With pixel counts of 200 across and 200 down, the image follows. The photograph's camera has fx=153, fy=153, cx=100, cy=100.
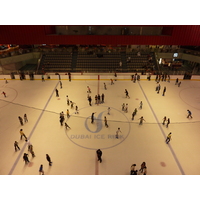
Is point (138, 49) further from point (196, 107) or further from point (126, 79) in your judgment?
point (196, 107)

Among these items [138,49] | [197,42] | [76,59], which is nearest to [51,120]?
[76,59]

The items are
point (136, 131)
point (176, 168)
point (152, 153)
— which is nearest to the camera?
point (176, 168)

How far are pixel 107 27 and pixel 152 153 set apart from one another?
26.1 m

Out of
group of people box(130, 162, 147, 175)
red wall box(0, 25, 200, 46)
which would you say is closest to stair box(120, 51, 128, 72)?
red wall box(0, 25, 200, 46)

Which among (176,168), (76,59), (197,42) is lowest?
(176,168)

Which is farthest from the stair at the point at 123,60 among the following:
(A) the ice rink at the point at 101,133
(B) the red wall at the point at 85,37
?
(A) the ice rink at the point at 101,133

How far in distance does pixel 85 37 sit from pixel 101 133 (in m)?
19.5

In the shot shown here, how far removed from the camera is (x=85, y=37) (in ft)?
86.7

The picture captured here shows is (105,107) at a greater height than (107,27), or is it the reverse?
(107,27)

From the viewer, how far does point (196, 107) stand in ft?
54.0

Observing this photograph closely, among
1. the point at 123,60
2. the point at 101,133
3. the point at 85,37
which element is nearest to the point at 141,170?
the point at 101,133

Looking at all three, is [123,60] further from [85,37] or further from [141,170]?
[141,170]

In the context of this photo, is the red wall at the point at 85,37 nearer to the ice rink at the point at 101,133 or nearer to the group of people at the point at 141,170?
the ice rink at the point at 101,133

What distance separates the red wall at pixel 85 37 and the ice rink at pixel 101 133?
10.0 meters
